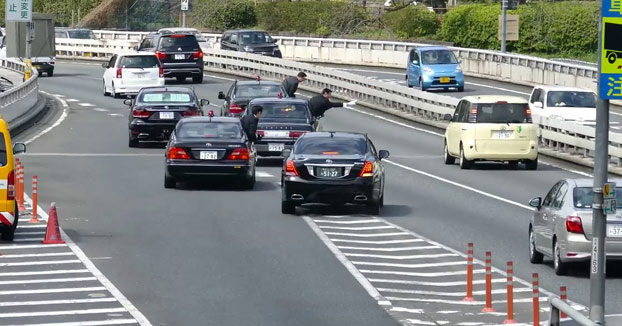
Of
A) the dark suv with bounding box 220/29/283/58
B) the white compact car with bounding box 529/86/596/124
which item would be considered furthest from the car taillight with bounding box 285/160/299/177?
the dark suv with bounding box 220/29/283/58

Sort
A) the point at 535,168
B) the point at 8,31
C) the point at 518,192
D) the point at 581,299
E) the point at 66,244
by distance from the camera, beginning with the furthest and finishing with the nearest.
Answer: the point at 8,31 < the point at 535,168 < the point at 518,192 < the point at 66,244 < the point at 581,299

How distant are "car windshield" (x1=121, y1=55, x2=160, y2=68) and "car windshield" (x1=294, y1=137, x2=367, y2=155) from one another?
2487 centimetres

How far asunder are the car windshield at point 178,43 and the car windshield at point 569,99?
67.5ft

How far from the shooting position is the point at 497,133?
34.3m

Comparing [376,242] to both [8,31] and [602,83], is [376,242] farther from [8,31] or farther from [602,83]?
[8,31]

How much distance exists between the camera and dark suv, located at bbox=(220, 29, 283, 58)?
65.9m

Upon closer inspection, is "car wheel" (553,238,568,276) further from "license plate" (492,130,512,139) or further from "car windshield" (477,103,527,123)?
"car windshield" (477,103,527,123)

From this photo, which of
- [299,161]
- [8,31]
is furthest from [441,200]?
[8,31]

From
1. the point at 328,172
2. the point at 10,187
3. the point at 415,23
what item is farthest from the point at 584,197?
the point at 415,23

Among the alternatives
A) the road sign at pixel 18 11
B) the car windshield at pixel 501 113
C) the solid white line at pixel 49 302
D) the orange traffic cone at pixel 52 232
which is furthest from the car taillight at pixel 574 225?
the road sign at pixel 18 11

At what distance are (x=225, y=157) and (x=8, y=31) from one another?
26252 mm

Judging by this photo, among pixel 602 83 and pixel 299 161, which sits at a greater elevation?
pixel 602 83

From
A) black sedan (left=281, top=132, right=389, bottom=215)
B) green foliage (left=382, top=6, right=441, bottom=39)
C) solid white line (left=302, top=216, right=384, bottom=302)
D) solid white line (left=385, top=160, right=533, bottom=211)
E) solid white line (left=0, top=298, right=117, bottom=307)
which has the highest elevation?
green foliage (left=382, top=6, right=441, bottom=39)

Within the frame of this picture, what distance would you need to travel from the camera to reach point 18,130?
1674 inches
